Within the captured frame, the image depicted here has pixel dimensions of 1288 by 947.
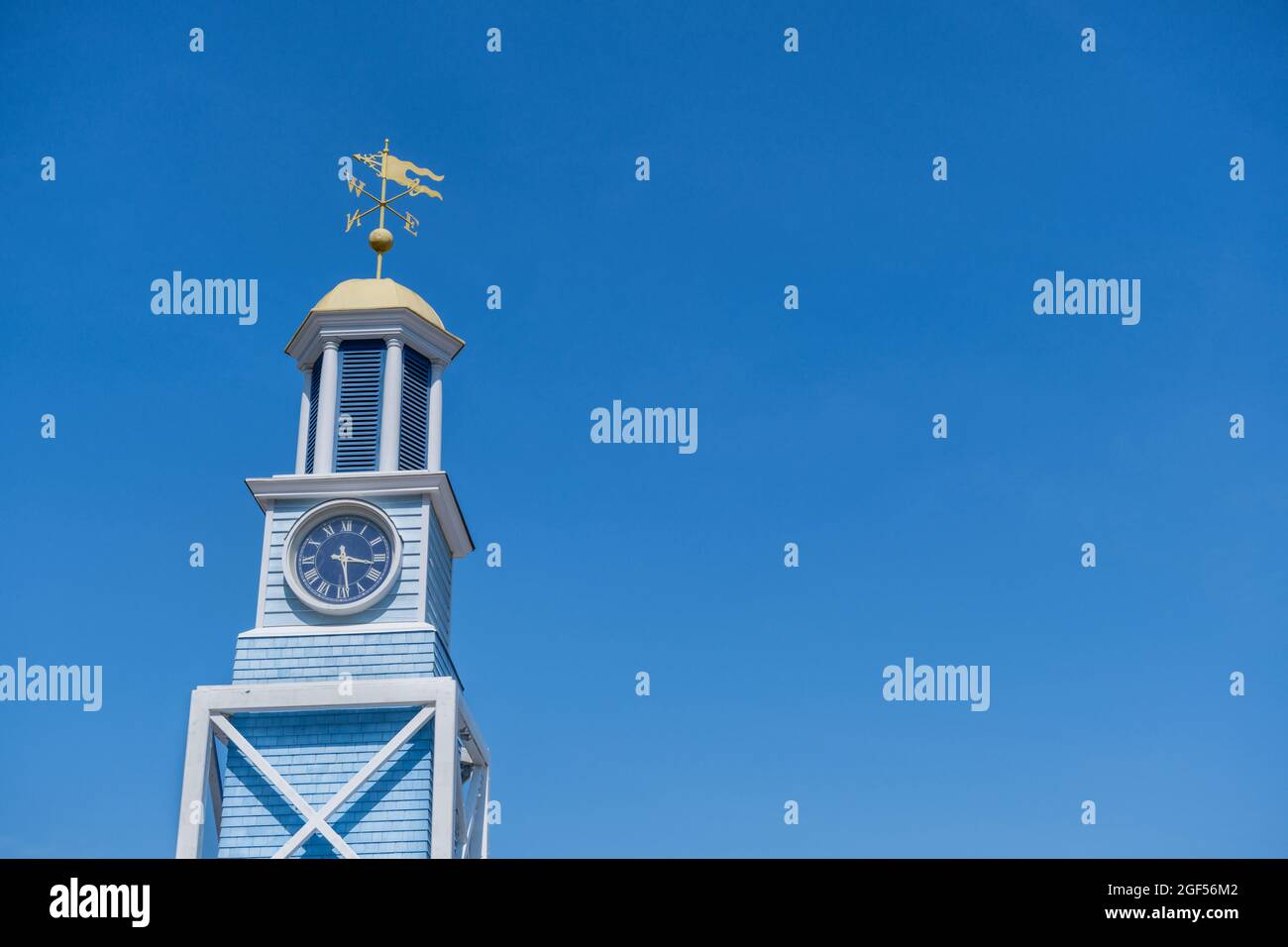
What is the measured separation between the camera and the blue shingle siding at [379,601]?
120 feet

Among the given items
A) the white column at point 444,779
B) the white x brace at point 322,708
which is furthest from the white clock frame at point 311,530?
the white column at point 444,779

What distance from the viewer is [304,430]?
39188 mm

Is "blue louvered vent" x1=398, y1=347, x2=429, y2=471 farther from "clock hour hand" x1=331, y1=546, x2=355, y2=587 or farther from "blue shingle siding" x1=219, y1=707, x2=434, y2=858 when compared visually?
"blue shingle siding" x1=219, y1=707, x2=434, y2=858

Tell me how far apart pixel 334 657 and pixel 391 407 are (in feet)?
19.7

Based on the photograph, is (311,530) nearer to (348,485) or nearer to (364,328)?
(348,485)
